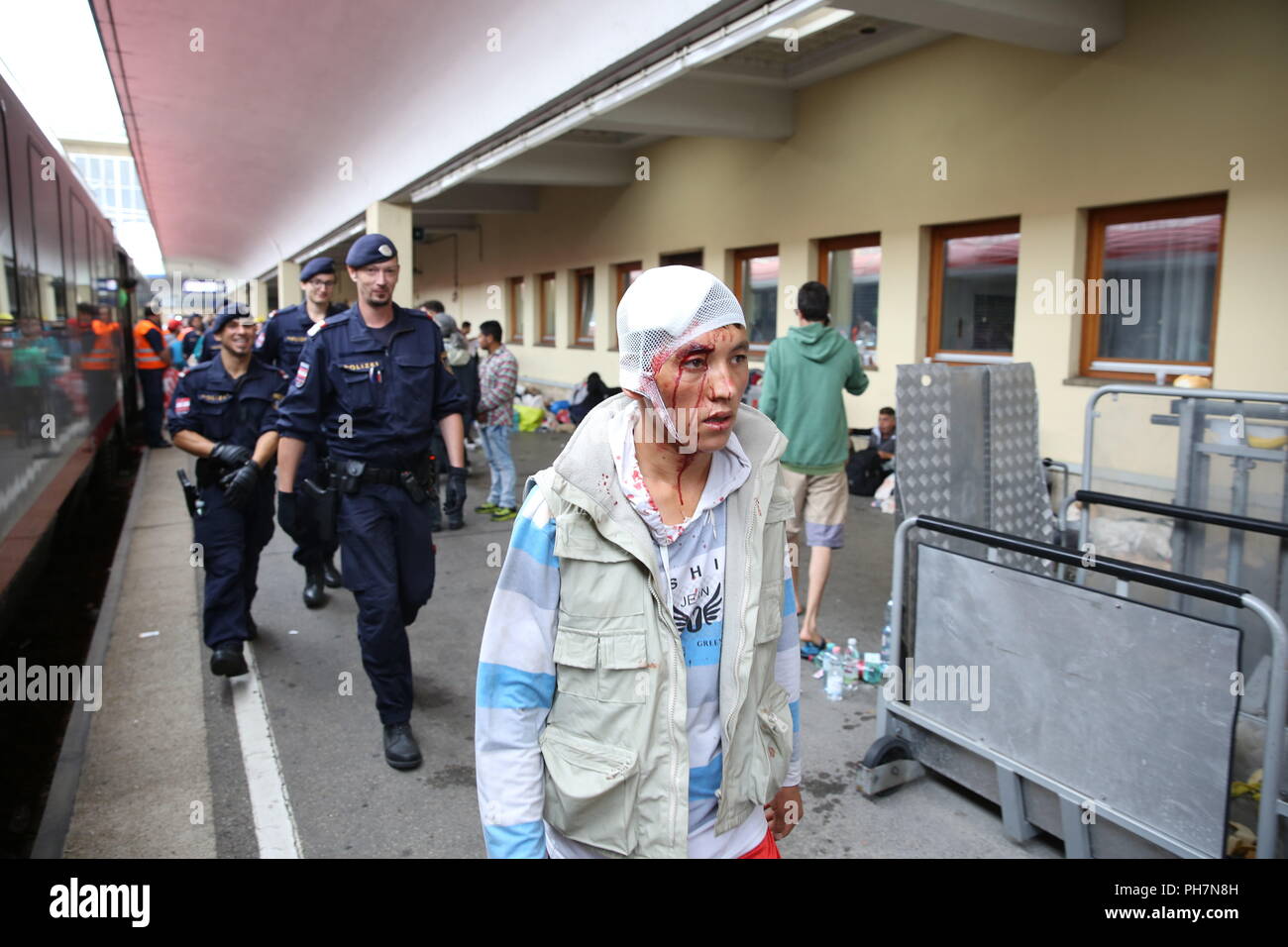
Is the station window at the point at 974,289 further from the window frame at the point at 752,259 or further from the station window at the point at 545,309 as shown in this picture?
the station window at the point at 545,309

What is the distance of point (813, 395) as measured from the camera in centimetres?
507

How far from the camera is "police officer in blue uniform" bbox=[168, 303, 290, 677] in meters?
4.69

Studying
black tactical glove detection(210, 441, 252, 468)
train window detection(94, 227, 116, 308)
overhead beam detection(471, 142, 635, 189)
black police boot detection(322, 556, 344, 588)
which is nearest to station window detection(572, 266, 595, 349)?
overhead beam detection(471, 142, 635, 189)

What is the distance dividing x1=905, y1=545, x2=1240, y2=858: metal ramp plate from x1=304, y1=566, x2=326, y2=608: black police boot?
4115 millimetres

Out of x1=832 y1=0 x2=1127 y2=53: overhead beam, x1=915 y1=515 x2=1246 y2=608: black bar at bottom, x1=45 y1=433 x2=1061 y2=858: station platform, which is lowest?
x1=45 y1=433 x2=1061 y2=858: station platform

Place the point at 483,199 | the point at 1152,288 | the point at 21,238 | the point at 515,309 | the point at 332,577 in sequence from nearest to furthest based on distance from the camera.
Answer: the point at 21,238 < the point at 332,577 < the point at 1152,288 < the point at 483,199 < the point at 515,309

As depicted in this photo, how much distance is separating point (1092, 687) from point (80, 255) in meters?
10.4

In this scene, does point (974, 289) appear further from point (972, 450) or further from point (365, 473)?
point (365, 473)

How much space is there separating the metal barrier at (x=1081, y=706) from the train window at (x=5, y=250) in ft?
15.7

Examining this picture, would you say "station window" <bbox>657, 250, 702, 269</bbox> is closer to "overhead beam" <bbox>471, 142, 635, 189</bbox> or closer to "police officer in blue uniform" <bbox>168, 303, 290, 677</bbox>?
"overhead beam" <bbox>471, 142, 635, 189</bbox>

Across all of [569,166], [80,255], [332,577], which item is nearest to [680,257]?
[569,166]

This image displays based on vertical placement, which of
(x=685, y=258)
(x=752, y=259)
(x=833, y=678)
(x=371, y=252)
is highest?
(x=685, y=258)

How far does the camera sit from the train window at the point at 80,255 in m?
8.90

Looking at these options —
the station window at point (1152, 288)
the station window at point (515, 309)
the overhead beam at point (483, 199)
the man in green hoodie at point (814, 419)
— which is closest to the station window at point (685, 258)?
the overhead beam at point (483, 199)
